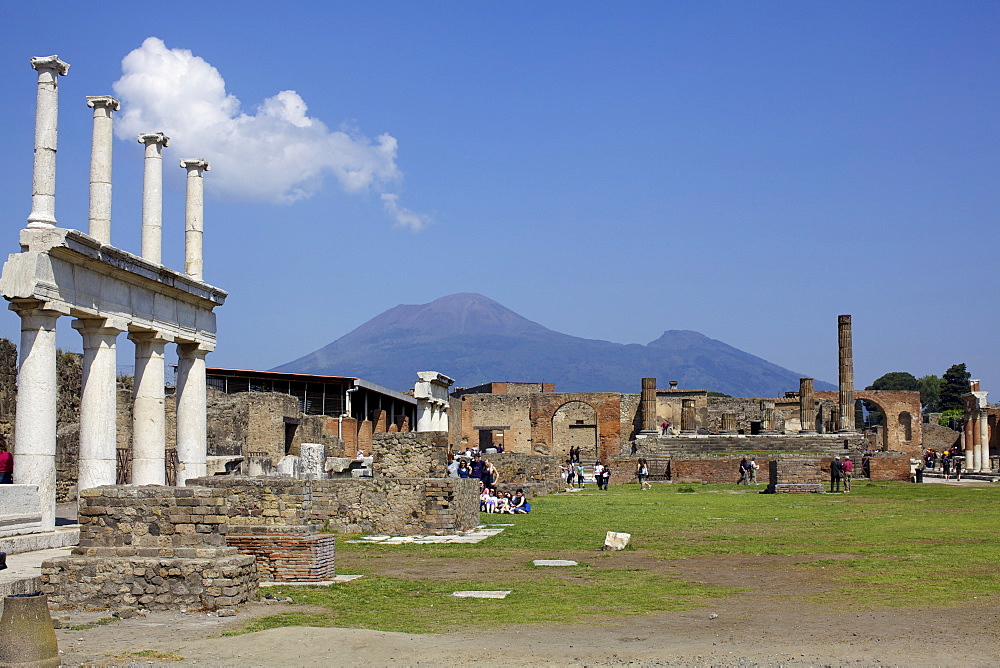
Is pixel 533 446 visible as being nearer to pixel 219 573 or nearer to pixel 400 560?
pixel 400 560

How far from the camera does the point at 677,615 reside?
9.73 m

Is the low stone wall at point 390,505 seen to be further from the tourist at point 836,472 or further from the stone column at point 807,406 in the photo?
the stone column at point 807,406

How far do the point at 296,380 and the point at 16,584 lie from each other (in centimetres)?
3144

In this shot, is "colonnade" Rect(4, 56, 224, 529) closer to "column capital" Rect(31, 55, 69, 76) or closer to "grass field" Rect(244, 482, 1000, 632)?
"column capital" Rect(31, 55, 69, 76)

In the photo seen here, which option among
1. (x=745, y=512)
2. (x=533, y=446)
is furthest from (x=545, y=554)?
(x=533, y=446)

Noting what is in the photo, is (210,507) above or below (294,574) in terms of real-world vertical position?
above

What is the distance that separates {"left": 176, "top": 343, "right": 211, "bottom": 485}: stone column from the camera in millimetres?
20906

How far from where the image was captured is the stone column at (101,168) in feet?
57.6

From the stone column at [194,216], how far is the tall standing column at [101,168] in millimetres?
3245

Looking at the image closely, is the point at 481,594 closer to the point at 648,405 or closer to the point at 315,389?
the point at 315,389

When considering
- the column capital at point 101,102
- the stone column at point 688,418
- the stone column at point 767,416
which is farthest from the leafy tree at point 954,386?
the column capital at point 101,102

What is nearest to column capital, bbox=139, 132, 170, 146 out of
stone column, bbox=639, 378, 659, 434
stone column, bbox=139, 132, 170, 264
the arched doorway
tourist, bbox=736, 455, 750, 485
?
stone column, bbox=139, 132, 170, 264

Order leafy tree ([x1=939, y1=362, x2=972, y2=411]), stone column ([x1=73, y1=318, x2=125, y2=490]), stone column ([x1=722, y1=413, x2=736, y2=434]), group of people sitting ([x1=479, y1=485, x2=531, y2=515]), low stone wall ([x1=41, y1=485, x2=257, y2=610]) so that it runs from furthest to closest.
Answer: leafy tree ([x1=939, y1=362, x2=972, y2=411]) < stone column ([x1=722, y1=413, x2=736, y2=434]) < group of people sitting ([x1=479, y1=485, x2=531, y2=515]) < stone column ([x1=73, y1=318, x2=125, y2=490]) < low stone wall ([x1=41, y1=485, x2=257, y2=610])

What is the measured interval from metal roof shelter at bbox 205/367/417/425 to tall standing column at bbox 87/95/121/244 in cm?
1918
